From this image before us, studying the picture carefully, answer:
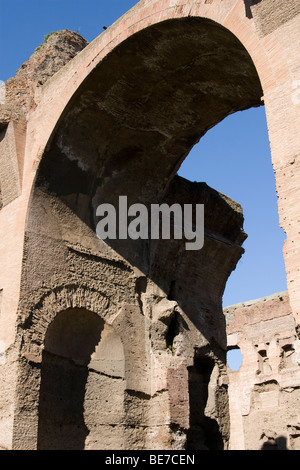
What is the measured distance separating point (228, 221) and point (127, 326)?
7.84 feet

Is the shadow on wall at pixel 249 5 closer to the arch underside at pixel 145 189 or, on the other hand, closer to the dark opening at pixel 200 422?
the arch underside at pixel 145 189

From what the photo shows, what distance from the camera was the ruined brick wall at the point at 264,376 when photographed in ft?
41.9

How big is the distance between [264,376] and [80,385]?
7.89 m

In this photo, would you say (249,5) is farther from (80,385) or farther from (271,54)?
(80,385)

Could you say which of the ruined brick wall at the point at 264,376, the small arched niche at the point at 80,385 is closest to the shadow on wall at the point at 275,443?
the ruined brick wall at the point at 264,376

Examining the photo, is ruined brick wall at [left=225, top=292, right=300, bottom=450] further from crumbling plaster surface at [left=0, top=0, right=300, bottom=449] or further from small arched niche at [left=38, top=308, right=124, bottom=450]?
small arched niche at [left=38, top=308, right=124, bottom=450]

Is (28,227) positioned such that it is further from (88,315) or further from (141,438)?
(141,438)

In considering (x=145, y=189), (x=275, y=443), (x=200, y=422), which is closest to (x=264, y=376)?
(x=275, y=443)

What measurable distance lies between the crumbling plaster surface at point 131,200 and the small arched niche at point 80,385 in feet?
0.26

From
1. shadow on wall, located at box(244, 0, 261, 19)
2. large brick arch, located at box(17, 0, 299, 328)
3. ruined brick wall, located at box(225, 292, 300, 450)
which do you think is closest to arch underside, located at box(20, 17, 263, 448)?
large brick arch, located at box(17, 0, 299, 328)

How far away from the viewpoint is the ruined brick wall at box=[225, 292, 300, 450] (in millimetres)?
12781

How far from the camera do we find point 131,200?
7676mm

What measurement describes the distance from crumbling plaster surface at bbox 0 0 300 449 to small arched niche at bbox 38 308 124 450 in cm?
8

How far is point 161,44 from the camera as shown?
20.1 ft
